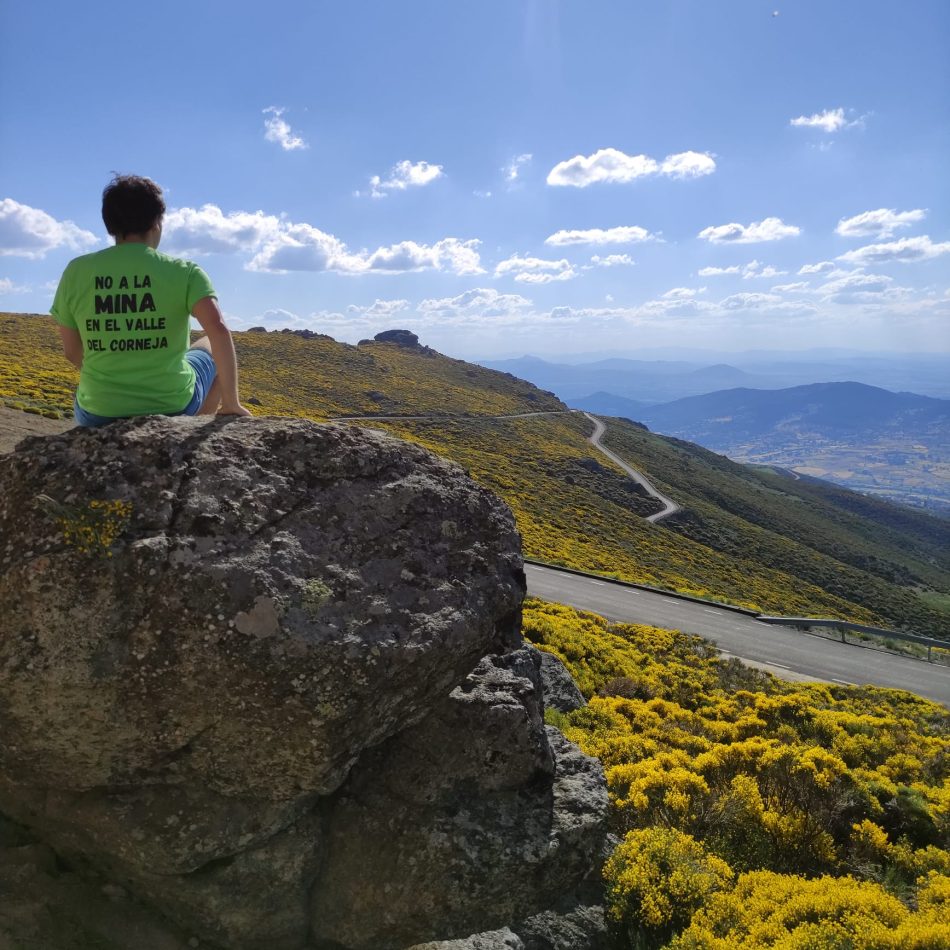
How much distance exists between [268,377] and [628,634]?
82850mm

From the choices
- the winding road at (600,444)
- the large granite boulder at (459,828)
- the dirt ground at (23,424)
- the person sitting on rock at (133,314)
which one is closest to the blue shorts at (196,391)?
the person sitting on rock at (133,314)

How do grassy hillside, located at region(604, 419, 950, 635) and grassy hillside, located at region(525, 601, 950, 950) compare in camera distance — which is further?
grassy hillside, located at region(604, 419, 950, 635)

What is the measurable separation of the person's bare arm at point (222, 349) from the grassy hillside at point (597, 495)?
19748 mm

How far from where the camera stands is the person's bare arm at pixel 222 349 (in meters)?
4.20

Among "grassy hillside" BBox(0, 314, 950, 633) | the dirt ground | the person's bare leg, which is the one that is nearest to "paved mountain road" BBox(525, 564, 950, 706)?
"grassy hillside" BBox(0, 314, 950, 633)

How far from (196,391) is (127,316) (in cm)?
80

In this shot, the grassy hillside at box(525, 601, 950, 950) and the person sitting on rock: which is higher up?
the person sitting on rock

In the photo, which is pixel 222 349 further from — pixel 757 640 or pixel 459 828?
A: pixel 757 640

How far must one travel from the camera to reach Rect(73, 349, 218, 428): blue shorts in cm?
437

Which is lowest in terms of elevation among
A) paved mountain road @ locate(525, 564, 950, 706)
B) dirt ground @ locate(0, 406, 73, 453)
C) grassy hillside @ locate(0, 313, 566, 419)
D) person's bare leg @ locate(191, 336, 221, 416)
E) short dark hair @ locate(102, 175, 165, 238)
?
paved mountain road @ locate(525, 564, 950, 706)

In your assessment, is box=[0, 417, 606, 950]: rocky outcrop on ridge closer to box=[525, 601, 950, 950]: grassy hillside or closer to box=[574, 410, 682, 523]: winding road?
box=[525, 601, 950, 950]: grassy hillside

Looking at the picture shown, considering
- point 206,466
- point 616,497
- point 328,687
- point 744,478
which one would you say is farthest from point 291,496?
point 744,478

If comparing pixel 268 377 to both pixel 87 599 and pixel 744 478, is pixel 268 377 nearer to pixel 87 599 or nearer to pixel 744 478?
pixel 87 599

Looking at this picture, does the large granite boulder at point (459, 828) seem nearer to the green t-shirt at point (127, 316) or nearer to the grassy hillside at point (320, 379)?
the green t-shirt at point (127, 316)
